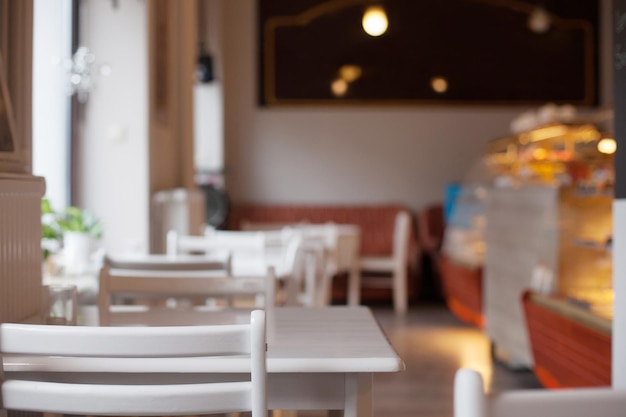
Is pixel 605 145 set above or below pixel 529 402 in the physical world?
above

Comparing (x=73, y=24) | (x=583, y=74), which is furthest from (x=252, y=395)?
(x=583, y=74)

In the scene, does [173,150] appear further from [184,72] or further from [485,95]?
[485,95]

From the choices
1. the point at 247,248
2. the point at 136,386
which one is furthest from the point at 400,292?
the point at 136,386

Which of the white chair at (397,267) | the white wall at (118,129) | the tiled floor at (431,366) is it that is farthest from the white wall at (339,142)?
the white wall at (118,129)

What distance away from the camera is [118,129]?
16.8 ft

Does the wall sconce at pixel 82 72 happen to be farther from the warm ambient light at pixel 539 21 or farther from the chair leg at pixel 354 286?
the warm ambient light at pixel 539 21

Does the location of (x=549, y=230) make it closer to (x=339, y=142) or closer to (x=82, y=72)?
(x=82, y=72)

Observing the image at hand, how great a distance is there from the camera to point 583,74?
31.5 feet

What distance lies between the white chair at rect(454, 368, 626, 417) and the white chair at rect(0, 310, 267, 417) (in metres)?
0.54

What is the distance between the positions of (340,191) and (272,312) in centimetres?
758

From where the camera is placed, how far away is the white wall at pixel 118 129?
5.10 meters

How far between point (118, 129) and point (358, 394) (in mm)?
3849

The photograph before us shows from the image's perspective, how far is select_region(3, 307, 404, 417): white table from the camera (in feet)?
5.10

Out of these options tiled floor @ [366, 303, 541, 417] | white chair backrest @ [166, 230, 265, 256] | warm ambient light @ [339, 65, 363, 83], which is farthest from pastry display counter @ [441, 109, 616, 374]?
warm ambient light @ [339, 65, 363, 83]
